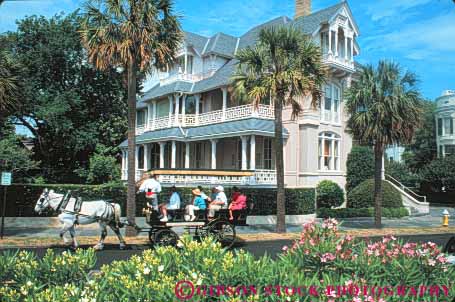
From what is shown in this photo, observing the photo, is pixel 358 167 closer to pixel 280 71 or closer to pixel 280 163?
pixel 280 163

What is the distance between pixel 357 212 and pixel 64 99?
73.7 feet

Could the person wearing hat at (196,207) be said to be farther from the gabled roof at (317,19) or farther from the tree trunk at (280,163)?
the gabled roof at (317,19)

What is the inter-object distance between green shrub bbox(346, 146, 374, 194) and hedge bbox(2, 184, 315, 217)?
653 cm

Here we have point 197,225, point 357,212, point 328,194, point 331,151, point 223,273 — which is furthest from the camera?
point 331,151

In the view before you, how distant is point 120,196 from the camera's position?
70.2 feet

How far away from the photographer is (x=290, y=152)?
94.0ft

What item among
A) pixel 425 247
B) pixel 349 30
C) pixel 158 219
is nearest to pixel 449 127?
pixel 349 30

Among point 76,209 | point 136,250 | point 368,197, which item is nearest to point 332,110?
point 368,197

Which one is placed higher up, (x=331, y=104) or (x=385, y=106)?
(x=331, y=104)

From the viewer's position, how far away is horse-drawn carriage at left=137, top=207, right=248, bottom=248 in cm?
1270

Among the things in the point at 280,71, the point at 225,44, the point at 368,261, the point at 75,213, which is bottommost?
the point at 75,213

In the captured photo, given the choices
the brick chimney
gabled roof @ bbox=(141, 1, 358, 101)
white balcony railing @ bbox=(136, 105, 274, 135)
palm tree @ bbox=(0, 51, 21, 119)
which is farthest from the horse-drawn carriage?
the brick chimney

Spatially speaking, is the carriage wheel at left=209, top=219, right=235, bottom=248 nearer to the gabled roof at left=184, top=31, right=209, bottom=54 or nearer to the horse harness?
the horse harness

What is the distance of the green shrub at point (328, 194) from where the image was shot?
27938 mm
